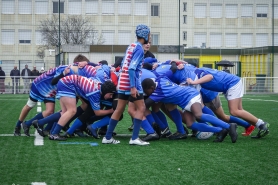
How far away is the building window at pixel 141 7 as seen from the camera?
39.5 metres

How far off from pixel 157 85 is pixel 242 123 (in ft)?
6.68

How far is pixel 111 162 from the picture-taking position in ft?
→ 21.8

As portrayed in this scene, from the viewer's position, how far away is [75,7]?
4106 centimetres

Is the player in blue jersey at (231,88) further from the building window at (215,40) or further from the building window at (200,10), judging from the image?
the building window at (215,40)

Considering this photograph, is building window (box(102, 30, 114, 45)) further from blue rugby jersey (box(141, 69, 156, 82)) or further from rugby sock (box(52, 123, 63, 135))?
rugby sock (box(52, 123, 63, 135))

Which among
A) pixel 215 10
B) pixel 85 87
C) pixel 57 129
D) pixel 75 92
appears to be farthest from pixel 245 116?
pixel 215 10

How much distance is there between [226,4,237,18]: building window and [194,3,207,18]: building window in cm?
218

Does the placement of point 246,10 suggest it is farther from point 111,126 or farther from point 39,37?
point 111,126

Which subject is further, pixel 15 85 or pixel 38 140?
pixel 15 85

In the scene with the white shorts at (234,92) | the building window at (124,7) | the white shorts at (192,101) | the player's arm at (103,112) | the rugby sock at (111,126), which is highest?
the building window at (124,7)

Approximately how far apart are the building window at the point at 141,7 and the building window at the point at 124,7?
522 millimetres

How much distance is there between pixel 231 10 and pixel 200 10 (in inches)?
125

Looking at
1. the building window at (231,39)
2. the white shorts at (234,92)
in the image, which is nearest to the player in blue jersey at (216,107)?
the white shorts at (234,92)

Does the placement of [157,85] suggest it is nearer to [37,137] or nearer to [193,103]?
[193,103]
